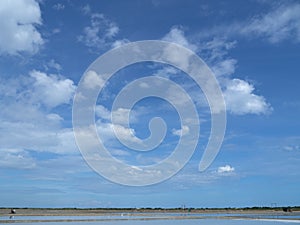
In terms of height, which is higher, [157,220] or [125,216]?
[125,216]

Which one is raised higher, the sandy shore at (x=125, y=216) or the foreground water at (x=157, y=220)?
the sandy shore at (x=125, y=216)

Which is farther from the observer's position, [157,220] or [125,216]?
[125,216]

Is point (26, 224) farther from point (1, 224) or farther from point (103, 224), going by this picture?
point (103, 224)

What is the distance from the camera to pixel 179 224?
168 feet

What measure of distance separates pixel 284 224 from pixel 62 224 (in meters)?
27.7

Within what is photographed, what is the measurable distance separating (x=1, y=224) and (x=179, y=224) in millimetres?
22185

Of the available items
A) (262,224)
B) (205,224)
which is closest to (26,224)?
(205,224)

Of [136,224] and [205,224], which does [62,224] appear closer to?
[136,224]

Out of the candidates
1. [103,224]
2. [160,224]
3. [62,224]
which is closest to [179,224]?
[160,224]

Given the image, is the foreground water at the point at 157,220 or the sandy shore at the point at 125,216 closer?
the foreground water at the point at 157,220

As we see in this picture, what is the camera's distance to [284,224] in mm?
49125

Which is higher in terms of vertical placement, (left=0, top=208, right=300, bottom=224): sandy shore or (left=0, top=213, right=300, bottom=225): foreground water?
(left=0, top=208, right=300, bottom=224): sandy shore

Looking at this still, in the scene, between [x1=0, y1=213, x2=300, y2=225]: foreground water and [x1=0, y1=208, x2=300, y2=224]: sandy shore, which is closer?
[x1=0, y1=213, x2=300, y2=225]: foreground water

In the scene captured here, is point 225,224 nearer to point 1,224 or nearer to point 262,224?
point 262,224
